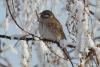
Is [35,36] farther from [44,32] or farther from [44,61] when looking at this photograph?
[44,32]

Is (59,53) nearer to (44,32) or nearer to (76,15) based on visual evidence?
(76,15)

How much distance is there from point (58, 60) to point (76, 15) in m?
0.29

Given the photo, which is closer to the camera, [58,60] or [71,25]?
[71,25]

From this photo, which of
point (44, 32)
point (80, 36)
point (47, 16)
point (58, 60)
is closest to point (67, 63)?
point (58, 60)

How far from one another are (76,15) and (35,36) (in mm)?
397

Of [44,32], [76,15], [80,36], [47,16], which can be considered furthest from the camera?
[47,16]

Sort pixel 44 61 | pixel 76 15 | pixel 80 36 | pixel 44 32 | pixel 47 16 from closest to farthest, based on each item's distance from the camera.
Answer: pixel 80 36
pixel 76 15
pixel 44 61
pixel 44 32
pixel 47 16

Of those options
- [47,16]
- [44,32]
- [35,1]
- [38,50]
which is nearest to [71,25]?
[38,50]

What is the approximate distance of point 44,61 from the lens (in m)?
1.29

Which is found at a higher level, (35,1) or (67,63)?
(35,1)

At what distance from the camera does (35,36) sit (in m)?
1.49

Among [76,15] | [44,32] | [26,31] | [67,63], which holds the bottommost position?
[44,32]

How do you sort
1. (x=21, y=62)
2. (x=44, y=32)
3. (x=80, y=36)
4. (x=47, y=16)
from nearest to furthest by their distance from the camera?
1. (x=80, y=36)
2. (x=21, y=62)
3. (x=44, y=32)
4. (x=47, y=16)

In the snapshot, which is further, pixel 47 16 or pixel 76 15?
pixel 47 16
